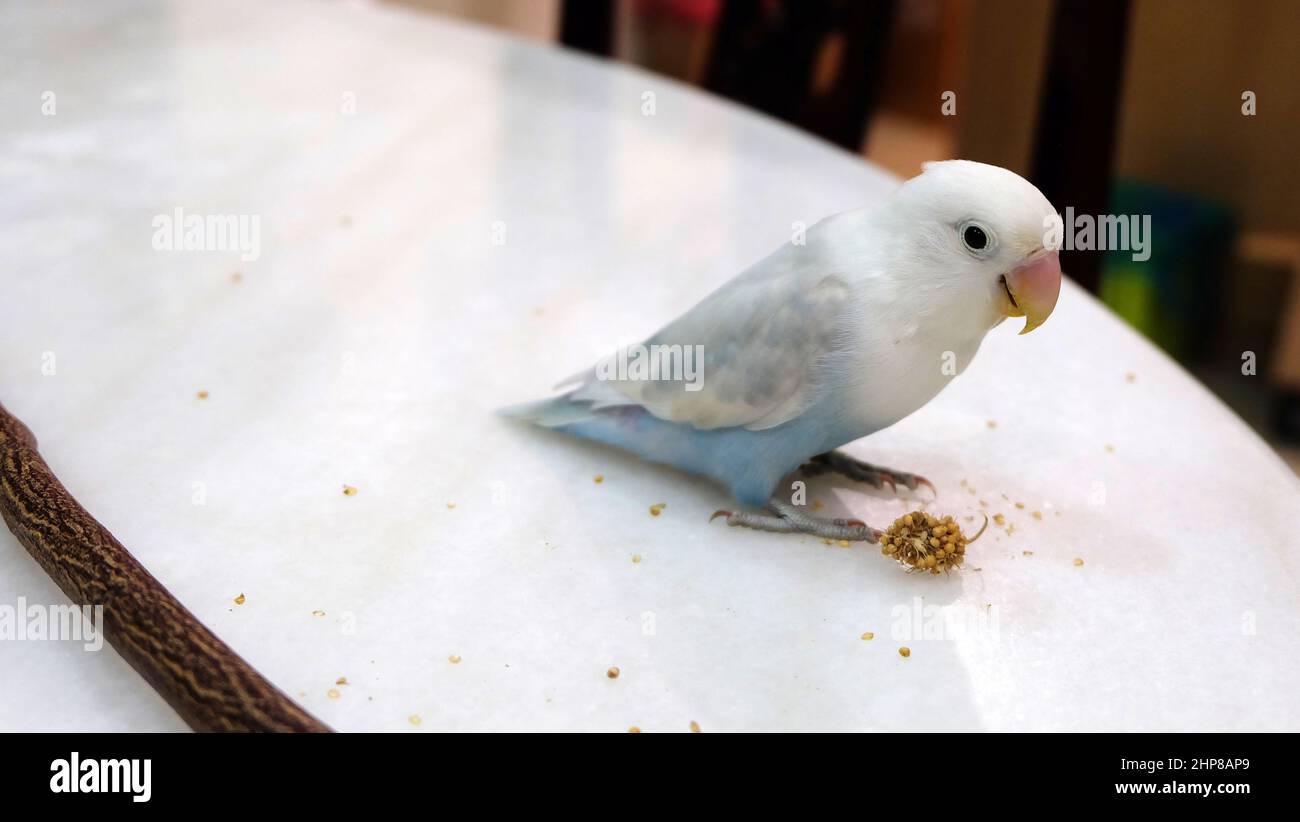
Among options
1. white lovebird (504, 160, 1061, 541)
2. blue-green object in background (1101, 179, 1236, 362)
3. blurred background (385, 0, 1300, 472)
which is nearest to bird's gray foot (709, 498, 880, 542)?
white lovebird (504, 160, 1061, 541)

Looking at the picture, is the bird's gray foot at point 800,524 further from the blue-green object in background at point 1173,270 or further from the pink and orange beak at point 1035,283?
the blue-green object in background at point 1173,270

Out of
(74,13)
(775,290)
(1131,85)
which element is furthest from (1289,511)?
(74,13)

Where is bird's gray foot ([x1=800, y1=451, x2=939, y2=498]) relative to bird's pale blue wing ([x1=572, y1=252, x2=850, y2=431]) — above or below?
below

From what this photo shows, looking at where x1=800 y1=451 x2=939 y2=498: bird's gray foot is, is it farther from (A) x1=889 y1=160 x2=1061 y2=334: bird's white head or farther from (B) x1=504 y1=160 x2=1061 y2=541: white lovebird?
(A) x1=889 y1=160 x2=1061 y2=334: bird's white head
